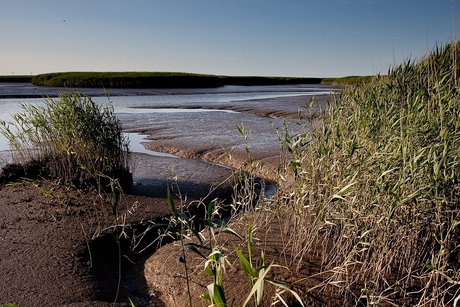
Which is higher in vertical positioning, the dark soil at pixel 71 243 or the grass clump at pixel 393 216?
the grass clump at pixel 393 216

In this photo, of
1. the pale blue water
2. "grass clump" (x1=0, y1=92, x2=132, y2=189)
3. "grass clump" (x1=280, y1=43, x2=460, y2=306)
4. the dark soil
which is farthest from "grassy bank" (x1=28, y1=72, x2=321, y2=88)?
"grass clump" (x1=280, y1=43, x2=460, y2=306)

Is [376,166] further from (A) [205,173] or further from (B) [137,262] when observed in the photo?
(A) [205,173]

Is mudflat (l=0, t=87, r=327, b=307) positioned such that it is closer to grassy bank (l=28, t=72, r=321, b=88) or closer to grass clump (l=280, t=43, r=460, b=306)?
grass clump (l=280, t=43, r=460, b=306)

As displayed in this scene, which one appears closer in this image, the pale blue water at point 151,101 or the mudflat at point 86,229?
the mudflat at point 86,229

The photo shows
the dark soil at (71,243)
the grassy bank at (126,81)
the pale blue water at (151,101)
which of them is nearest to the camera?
the dark soil at (71,243)

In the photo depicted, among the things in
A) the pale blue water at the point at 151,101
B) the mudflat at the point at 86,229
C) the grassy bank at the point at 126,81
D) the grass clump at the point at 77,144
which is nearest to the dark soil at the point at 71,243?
the mudflat at the point at 86,229

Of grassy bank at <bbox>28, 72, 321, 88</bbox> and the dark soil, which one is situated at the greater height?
grassy bank at <bbox>28, 72, 321, 88</bbox>

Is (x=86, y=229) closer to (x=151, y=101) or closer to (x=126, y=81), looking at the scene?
(x=151, y=101)

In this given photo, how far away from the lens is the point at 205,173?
6828 millimetres

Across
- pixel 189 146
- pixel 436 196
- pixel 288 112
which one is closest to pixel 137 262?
pixel 436 196

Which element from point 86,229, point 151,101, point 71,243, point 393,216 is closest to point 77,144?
point 86,229

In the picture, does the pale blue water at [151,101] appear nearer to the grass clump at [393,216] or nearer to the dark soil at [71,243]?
the dark soil at [71,243]

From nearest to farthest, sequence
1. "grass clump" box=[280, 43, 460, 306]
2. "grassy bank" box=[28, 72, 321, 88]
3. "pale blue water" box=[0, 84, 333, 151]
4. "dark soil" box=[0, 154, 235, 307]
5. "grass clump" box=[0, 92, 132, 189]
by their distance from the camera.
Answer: "grass clump" box=[280, 43, 460, 306], "dark soil" box=[0, 154, 235, 307], "grass clump" box=[0, 92, 132, 189], "pale blue water" box=[0, 84, 333, 151], "grassy bank" box=[28, 72, 321, 88]

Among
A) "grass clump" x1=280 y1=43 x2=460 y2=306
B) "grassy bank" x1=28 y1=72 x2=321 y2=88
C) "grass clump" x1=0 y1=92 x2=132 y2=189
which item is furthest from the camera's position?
"grassy bank" x1=28 y1=72 x2=321 y2=88
